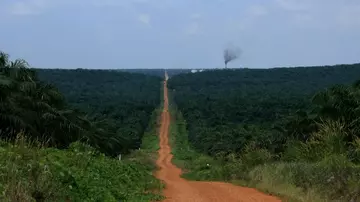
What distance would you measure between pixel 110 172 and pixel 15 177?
20.7 feet

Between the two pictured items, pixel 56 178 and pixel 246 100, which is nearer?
pixel 56 178

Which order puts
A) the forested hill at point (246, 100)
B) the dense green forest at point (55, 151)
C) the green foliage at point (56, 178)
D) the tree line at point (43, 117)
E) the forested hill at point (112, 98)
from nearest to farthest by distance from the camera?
1. the green foliage at point (56, 178)
2. the dense green forest at point (55, 151)
3. the tree line at point (43, 117)
4. the forested hill at point (246, 100)
5. the forested hill at point (112, 98)

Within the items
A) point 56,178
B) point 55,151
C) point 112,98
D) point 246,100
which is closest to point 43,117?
point 55,151

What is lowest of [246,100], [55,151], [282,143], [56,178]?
[246,100]

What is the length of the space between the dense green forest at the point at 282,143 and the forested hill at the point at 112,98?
5190mm

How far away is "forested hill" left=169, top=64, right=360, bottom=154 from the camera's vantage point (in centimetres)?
4457

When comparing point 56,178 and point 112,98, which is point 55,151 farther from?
point 112,98

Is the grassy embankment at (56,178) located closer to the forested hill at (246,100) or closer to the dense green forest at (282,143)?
the dense green forest at (282,143)

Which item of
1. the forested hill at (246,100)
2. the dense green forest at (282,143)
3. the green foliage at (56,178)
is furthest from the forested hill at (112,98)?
the green foliage at (56,178)

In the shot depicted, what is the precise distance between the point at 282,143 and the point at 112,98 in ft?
184

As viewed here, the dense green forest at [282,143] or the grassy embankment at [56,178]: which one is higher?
the grassy embankment at [56,178]

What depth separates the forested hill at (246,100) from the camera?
44572mm

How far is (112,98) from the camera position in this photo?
272 feet

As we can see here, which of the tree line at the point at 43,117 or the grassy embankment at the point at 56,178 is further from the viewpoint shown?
the tree line at the point at 43,117
